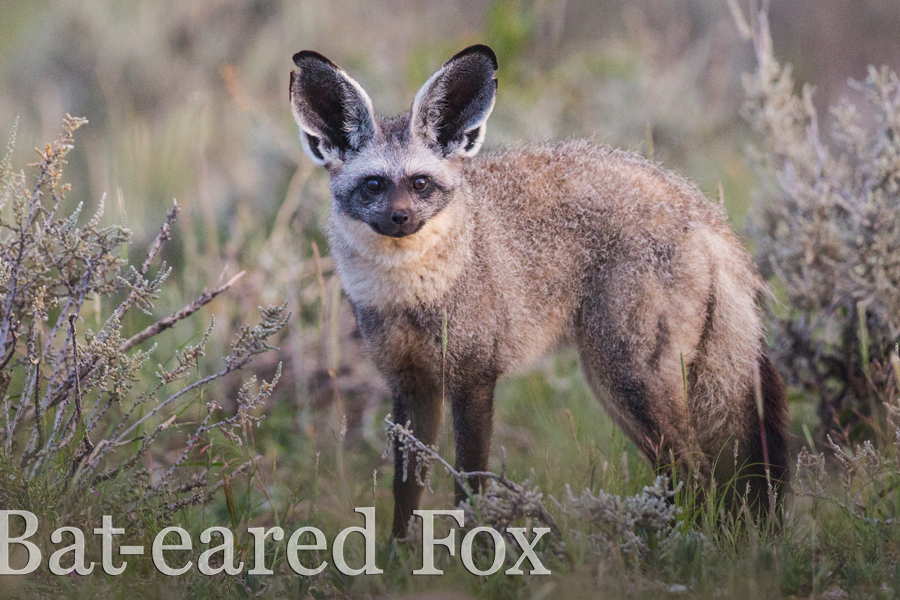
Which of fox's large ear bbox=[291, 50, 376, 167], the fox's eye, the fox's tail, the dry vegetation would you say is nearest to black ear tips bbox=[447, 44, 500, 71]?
fox's large ear bbox=[291, 50, 376, 167]

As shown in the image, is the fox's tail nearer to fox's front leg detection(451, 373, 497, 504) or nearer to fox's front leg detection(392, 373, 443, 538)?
fox's front leg detection(451, 373, 497, 504)

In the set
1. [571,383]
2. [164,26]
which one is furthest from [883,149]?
[164,26]

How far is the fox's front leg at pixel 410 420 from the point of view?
400cm

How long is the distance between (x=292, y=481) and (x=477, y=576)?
7.02 ft

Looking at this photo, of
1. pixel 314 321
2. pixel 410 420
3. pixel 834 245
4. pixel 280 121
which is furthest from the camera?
pixel 280 121

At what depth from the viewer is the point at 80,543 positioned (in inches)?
121

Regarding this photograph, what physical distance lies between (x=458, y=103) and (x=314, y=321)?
279 cm

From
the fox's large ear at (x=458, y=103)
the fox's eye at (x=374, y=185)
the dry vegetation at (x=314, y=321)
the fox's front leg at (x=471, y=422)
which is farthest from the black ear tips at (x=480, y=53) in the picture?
the fox's front leg at (x=471, y=422)

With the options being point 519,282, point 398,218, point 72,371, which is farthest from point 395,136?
point 72,371

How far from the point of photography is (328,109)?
383cm

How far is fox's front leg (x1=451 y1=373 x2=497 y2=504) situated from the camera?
3836 millimetres

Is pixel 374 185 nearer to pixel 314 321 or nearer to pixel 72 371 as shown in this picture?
pixel 72 371

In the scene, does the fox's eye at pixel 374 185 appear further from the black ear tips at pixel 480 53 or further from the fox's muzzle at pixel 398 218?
the black ear tips at pixel 480 53

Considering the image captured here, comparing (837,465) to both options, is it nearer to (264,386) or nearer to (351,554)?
(351,554)
